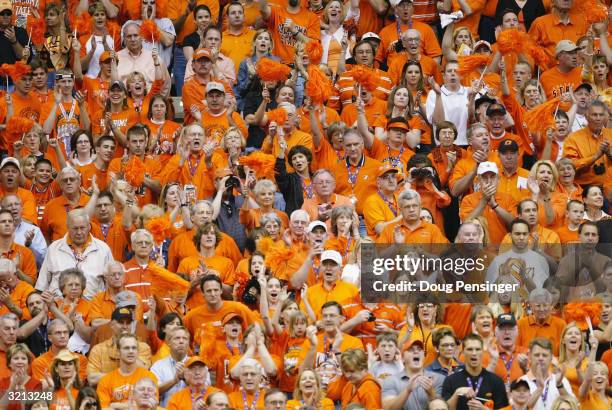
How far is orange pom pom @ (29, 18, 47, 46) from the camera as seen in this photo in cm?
2058

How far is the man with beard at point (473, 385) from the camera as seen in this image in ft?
49.6

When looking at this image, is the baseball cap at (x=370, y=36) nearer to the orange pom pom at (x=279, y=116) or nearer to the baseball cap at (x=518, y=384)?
the orange pom pom at (x=279, y=116)

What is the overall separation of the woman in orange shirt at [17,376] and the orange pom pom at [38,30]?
5344 millimetres

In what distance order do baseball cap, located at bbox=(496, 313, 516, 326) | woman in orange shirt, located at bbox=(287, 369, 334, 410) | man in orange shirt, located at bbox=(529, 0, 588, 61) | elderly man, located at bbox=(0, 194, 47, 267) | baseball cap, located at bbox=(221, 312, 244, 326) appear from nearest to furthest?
woman in orange shirt, located at bbox=(287, 369, 334, 410)
baseball cap, located at bbox=(496, 313, 516, 326)
baseball cap, located at bbox=(221, 312, 244, 326)
elderly man, located at bbox=(0, 194, 47, 267)
man in orange shirt, located at bbox=(529, 0, 588, 61)

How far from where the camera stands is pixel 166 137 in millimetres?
19203

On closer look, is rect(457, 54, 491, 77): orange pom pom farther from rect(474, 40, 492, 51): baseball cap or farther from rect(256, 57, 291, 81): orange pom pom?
rect(256, 57, 291, 81): orange pom pom

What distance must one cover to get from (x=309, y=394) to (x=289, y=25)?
647cm

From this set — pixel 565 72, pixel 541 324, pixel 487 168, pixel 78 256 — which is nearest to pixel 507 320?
pixel 541 324

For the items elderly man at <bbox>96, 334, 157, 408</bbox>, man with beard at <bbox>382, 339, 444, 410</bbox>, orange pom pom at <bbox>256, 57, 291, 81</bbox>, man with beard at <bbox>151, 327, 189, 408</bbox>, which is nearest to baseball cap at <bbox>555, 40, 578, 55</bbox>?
orange pom pom at <bbox>256, 57, 291, 81</bbox>

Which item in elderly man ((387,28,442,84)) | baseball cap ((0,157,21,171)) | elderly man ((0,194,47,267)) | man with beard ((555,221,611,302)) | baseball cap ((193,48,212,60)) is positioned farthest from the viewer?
elderly man ((387,28,442,84))

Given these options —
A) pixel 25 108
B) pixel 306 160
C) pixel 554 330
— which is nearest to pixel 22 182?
pixel 25 108

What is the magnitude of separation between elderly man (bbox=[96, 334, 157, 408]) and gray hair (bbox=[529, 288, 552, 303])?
3144mm

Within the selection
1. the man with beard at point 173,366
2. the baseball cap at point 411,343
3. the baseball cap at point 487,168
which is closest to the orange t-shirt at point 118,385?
the man with beard at point 173,366

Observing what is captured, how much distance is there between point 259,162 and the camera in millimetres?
17875
